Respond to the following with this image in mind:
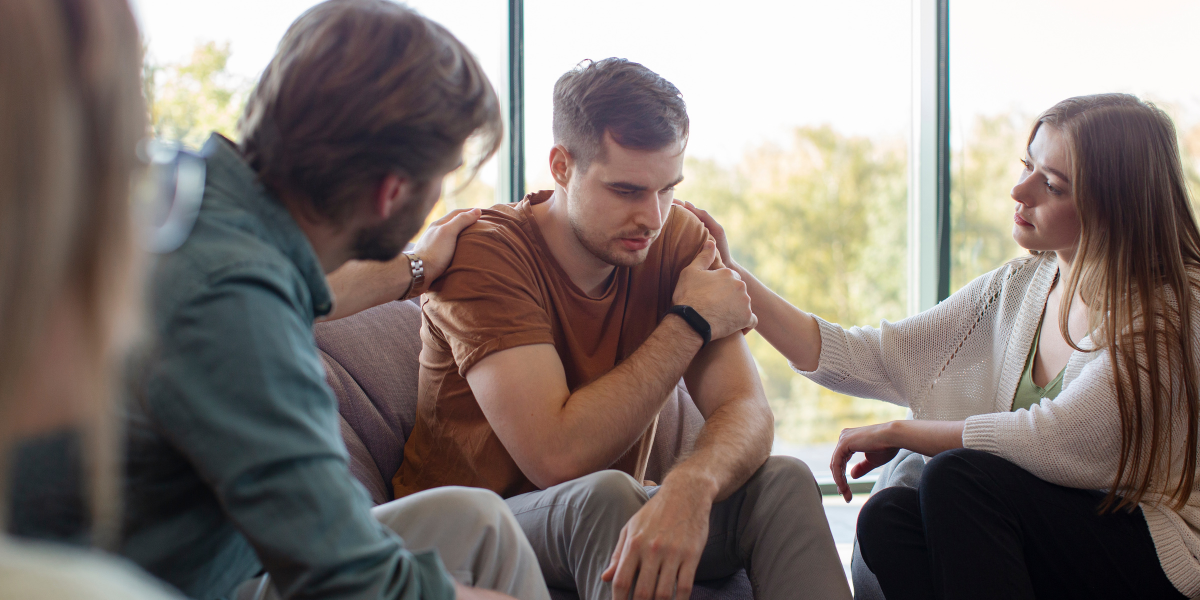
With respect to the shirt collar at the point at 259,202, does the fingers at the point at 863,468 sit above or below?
below

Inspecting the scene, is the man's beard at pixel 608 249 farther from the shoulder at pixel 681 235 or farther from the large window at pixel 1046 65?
the large window at pixel 1046 65

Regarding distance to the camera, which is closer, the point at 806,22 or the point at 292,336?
the point at 292,336

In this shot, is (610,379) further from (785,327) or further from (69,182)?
(69,182)

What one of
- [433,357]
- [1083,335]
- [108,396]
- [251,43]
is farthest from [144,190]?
[251,43]

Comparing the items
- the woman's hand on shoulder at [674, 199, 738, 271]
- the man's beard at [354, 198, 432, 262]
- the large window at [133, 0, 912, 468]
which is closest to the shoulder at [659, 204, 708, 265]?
the woman's hand on shoulder at [674, 199, 738, 271]

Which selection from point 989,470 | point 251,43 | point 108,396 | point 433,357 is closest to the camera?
point 108,396

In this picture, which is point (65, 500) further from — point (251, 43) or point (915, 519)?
point (251, 43)

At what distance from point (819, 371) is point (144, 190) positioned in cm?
165

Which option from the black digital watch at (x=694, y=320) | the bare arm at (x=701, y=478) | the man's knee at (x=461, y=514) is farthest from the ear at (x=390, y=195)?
the black digital watch at (x=694, y=320)

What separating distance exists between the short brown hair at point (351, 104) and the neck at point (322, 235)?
0.01m

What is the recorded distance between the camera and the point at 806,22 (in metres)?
3.04

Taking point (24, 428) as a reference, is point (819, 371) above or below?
below

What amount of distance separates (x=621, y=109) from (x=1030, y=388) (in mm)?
1041

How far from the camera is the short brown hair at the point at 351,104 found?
83cm
